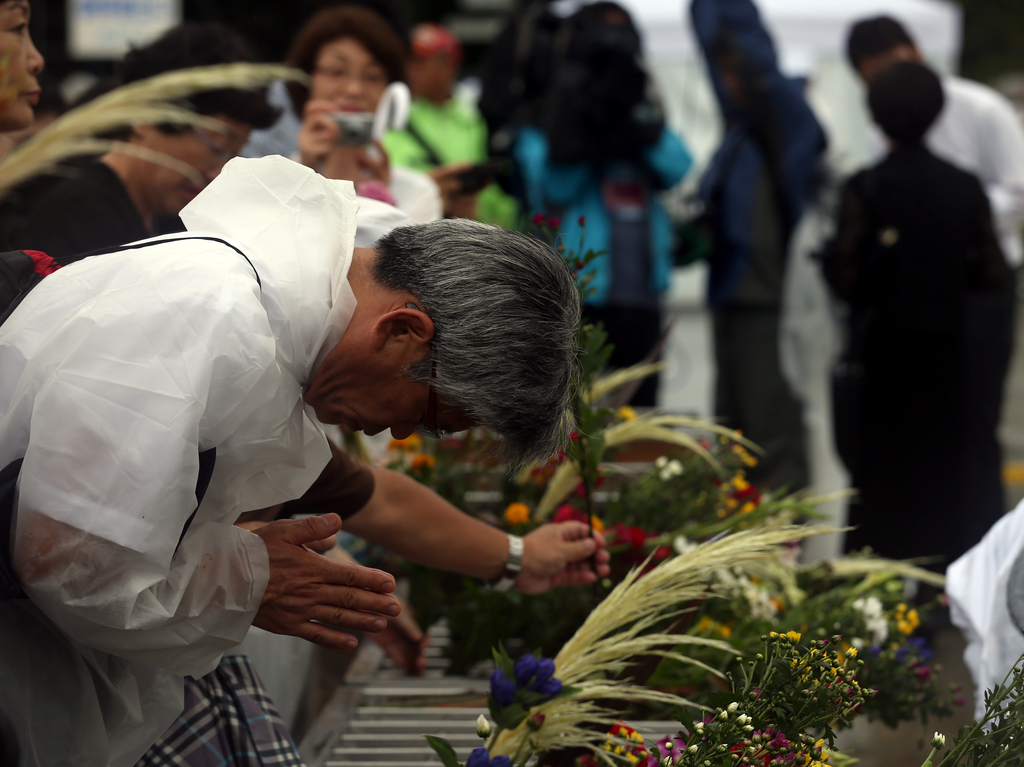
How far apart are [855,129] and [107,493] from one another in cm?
812

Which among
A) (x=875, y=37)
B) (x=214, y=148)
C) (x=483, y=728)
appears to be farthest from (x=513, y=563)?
(x=875, y=37)

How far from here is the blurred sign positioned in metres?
5.50

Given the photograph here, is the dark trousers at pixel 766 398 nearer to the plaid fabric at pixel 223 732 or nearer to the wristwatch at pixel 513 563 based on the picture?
the wristwatch at pixel 513 563

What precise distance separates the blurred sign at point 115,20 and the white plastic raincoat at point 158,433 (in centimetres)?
447

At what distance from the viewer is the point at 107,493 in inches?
48.1

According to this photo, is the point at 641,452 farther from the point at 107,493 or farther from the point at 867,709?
the point at 107,493

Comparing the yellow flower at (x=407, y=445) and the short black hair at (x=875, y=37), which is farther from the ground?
the short black hair at (x=875, y=37)

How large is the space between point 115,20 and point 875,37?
11.7 feet

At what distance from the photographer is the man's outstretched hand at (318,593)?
1.44 meters

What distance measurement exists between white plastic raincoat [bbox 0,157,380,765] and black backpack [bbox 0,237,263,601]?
2 centimetres

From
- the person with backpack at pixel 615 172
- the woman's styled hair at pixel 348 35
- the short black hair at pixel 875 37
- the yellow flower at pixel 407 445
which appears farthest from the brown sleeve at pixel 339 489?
the short black hair at pixel 875 37

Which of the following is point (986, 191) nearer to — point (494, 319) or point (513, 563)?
point (513, 563)

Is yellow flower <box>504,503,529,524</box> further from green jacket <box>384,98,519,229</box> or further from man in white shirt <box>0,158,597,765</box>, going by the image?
green jacket <box>384,98,519,229</box>

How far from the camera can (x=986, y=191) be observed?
3934 millimetres
